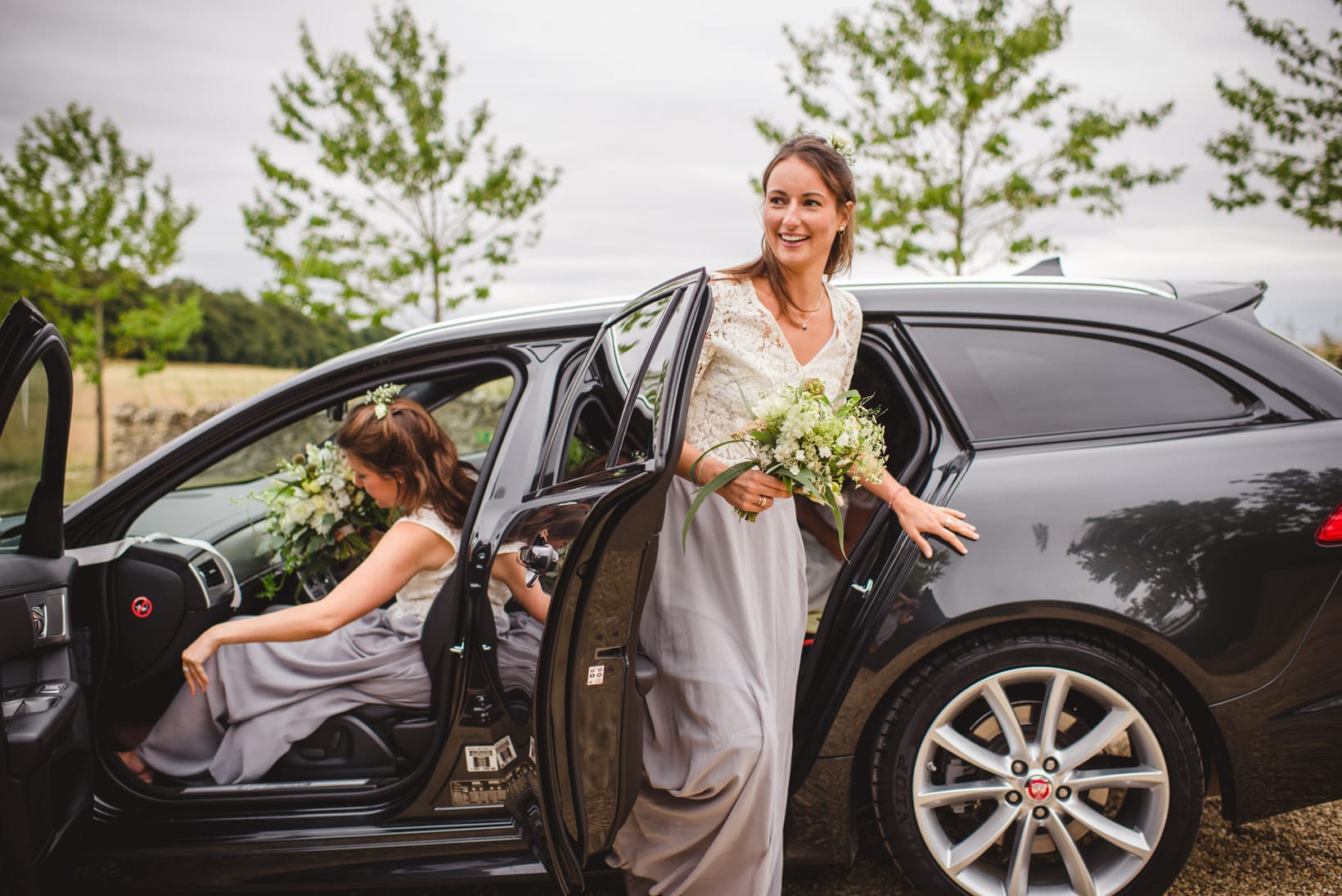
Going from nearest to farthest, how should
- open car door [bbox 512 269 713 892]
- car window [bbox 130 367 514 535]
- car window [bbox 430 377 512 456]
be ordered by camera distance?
open car door [bbox 512 269 713 892] → car window [bbox 130 367 514 535] → car window [bbox 430 377 512 456]

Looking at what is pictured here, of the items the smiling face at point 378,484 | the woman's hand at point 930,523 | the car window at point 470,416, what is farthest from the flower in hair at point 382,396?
the car window at point 470,416

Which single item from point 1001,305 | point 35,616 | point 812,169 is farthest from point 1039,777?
point 35,616

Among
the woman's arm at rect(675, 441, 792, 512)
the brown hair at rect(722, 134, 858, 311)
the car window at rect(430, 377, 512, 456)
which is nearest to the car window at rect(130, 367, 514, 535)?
the woman's arm at rect(675, 441, 792, 512)

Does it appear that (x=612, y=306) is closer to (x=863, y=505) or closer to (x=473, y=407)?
(x=863, y=505)

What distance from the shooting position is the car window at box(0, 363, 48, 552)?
1822 millimetres

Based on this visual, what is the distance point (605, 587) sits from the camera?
1.59 metres

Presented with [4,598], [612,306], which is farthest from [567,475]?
[4,598]

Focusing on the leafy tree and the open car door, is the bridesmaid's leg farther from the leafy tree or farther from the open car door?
the leafy tree

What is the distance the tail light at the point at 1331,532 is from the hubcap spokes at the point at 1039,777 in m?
0.57

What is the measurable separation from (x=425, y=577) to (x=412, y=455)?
0.34 metres

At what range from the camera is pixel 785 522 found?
2053 millimetres

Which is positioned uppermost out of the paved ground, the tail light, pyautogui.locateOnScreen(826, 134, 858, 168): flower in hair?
pyautogui.locateOnScreen(826, 134, 858, 168): flower in hair

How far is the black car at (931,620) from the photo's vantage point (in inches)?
75.6

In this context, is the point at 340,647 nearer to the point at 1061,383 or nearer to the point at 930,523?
the point at 930,523
